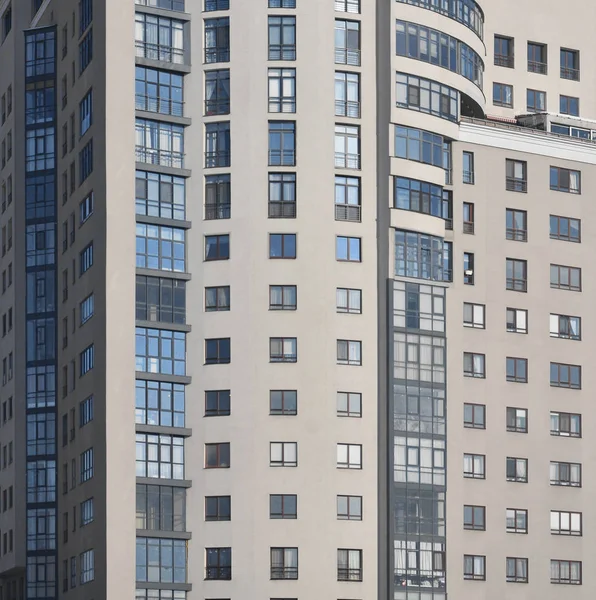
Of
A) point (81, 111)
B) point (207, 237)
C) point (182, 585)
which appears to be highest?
point (81, 111)

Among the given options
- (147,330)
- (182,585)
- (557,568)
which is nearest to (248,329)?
(147,330)

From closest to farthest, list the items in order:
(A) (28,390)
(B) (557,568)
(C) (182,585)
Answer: (C) (182,585), (B) (557,568), (A) (28,390)

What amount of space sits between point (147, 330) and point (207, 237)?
216 inches

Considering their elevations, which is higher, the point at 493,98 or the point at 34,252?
the point at 493,98

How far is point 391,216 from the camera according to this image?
8519cm

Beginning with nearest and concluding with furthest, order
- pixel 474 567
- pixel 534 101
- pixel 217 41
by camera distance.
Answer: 1. pixel 474 567
2. pixel 217 41
3. pixel 534 101

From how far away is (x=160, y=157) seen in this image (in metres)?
85.3

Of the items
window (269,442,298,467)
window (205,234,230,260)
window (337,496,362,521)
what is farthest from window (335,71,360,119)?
window (337,496,362,521)

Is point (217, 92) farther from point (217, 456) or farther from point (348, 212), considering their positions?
point (217, 456)

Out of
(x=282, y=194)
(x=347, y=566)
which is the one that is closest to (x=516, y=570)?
(x=347, y=566)

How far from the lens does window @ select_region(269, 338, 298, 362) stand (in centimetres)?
8312

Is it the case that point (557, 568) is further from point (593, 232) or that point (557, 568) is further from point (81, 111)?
point (81, 111)

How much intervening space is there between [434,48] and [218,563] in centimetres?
2802

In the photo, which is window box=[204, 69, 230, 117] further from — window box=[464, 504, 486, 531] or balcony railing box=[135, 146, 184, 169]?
window box=[464, 504, 486, 531]
